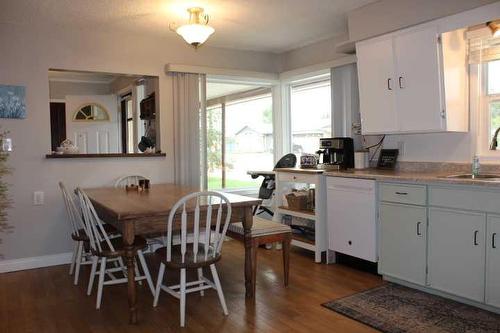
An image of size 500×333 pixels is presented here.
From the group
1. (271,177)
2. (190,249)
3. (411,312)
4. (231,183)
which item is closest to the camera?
(411,312)

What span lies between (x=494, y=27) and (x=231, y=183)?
3.39m

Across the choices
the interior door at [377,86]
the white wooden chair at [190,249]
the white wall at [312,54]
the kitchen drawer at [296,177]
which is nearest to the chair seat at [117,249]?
the white wooden chair at [190,249]

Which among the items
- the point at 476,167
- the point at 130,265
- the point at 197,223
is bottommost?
the point at 130,265

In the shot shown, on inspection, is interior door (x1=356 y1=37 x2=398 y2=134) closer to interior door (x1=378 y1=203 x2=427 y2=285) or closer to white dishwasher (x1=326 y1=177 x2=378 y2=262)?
white dishwasher (x1=326 y1=177 x2=378 y2=262)

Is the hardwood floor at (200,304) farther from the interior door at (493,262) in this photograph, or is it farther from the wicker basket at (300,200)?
the interior door at (493,262)

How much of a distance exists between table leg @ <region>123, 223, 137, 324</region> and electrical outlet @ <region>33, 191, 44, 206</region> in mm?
1831

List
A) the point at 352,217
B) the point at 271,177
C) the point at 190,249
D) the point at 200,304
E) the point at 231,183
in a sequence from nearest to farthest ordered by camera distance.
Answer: the point at 190,249
the point at 200,304
the point at 352,217
the point at 271,177
the point at 231,183

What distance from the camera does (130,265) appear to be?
2625 millimetres

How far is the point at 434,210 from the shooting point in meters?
2.96

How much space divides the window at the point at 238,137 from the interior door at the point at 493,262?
3.17m

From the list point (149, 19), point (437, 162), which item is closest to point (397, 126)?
point (437, 162)

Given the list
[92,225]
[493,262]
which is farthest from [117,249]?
[493,262]

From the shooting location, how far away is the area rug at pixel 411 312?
2.52m

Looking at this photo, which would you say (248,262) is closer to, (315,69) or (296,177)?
(296,177)
